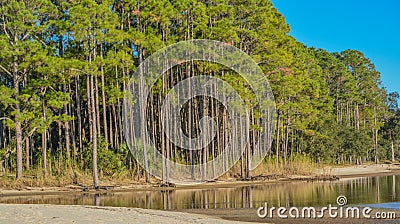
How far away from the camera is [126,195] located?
95.3 feet

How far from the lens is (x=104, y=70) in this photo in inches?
1414

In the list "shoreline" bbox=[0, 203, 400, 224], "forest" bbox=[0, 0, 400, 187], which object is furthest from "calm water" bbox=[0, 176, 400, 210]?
"forest" bbox=[0, 0, 400, 187]

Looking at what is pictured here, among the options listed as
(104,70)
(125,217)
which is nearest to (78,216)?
(125,217)

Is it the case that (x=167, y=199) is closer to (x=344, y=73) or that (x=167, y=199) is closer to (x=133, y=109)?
(x=133, y=109)

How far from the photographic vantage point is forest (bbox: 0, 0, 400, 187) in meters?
32.1

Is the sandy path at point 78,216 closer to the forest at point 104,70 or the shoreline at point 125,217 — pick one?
the shoreline at point 125,217

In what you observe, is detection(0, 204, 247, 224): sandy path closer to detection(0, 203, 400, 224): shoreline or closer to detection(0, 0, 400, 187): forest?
detection(0, 203, 400, 224): shoreline

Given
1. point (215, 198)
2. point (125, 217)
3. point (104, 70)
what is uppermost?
point (104, 70)

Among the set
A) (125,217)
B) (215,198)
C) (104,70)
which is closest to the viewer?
(125,217)

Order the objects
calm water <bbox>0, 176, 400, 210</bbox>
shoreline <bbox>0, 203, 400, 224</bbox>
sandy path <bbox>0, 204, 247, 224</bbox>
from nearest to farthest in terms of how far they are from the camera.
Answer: sandy path <bbox>0, 204, 247, 224</bbox>
shoreline <bbox>0, 203, 400, 224</bbox>
calm water <bbox>0, 176, 400, 210</bbox>

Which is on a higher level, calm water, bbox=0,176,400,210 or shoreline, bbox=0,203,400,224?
shoreline, bbox=0,203,400,224

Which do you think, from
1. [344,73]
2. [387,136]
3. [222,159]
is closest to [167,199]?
[222,159]

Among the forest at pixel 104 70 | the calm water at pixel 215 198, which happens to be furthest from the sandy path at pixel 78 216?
the forest at pixel 104 70

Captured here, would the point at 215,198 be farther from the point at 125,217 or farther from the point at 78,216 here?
the point at 78,216
